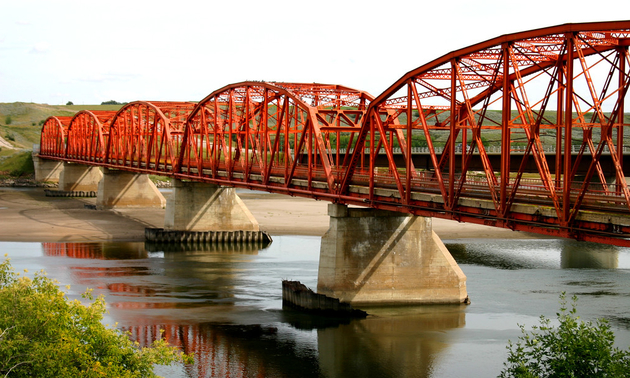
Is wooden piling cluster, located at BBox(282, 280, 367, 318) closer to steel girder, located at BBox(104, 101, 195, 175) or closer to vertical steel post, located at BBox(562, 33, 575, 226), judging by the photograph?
vertical steel post, located at BBox(562, 33, 575, 226)

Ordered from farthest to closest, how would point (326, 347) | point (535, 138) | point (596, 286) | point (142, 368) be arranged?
point (596, 286) < point (326, 347) < point (535, 138) < point (142, 368)

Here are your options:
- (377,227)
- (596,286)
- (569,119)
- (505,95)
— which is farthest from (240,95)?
(569,119)

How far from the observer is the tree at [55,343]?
21281 mm

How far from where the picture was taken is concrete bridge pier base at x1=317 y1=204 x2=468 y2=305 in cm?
4259

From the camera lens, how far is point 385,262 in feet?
141

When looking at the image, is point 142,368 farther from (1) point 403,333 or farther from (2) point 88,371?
(1) point 403,333

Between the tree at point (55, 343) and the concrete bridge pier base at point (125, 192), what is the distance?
77.6 meters

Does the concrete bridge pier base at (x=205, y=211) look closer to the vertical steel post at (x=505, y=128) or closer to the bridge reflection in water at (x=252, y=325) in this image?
the bridge reflection in water at (x=252, y=325)

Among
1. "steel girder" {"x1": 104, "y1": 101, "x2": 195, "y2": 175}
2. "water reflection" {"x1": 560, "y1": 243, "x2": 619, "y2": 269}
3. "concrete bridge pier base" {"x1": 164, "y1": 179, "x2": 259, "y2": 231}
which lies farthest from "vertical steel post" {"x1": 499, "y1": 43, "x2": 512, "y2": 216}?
"steel girder" {"x1": 104, "y1": 101, "x2": 195, "y2": 175}

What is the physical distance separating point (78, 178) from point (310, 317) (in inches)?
3797

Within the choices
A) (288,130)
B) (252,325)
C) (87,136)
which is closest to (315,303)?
(252,325)

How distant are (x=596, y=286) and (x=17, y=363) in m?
35.2

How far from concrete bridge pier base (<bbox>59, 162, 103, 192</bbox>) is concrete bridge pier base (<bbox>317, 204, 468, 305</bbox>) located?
93.2m

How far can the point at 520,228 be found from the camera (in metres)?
29.9
